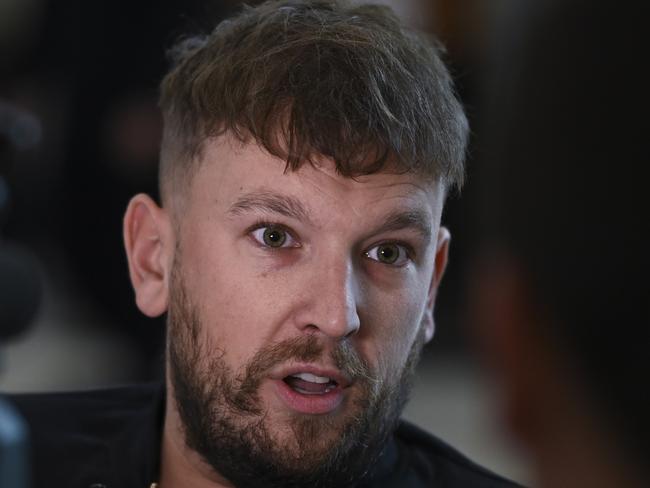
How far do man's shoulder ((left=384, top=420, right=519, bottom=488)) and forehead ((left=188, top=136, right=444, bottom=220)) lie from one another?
0.49m

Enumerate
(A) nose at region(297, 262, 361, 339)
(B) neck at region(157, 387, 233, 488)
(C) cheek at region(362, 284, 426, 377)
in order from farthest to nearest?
(B) neck at region(157, 387, 233, 488) < (C) cheek at region(362, 284, 426, 377) < (A) nose at region(297, 262, 361, 339)

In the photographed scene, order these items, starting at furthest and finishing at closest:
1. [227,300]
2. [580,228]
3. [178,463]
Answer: [178,463] → [227,300] → [580,228]

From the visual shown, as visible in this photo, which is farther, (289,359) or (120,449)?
(120,449)

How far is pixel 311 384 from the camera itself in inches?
77.4

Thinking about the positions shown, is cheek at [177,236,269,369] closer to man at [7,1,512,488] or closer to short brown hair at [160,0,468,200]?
man at [7,1,512,488]

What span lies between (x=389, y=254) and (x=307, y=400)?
27cm

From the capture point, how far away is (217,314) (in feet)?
6.63

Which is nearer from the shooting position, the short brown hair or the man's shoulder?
the short brown hair

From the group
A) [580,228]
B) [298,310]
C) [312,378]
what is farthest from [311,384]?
[580,228]

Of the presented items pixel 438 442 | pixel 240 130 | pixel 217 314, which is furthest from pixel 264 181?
pixel 438 442

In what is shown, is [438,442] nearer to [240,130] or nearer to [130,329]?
[240,130]

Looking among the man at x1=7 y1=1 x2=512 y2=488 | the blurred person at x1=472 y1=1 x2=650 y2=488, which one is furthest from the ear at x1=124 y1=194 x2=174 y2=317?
the blurred person at x1=472 y1=1 x2=650 y2=488

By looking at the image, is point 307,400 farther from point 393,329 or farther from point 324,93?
point 324,93

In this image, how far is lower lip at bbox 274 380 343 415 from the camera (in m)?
1.95
